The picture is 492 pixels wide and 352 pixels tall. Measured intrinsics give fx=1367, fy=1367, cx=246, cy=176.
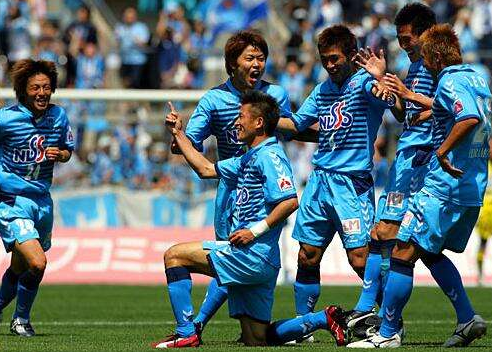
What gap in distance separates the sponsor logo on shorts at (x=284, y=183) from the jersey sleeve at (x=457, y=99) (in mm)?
1329

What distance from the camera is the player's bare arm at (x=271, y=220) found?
10.1 meters

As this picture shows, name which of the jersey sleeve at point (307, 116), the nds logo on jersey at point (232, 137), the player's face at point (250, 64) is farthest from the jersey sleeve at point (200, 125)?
the jersey sleeve at point (307, 116)

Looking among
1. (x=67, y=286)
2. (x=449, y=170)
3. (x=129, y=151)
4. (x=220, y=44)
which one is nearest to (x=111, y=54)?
(x=220, y=44)

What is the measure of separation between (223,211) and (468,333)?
2.37m

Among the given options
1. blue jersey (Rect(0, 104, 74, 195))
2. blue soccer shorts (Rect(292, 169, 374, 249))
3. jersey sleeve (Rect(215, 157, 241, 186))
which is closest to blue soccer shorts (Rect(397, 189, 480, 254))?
blue soccer shorts (Rect(292, 169, 374, 249))

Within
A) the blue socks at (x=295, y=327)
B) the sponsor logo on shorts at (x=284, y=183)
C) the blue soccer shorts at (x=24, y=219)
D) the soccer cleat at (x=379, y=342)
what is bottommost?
the soccer cleat at (x=379, y=342)

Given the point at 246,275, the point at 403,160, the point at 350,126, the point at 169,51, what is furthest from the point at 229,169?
the point at 169,51

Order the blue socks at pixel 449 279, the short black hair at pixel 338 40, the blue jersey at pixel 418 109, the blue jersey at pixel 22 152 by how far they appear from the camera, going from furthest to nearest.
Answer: the blue jersey at pixel 22 152
the short black hair at pixel 338 40
the blue jersey at pixel 418 109
the blue socks at pixel 449 279

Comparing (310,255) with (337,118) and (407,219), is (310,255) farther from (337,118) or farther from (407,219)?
(407,219)

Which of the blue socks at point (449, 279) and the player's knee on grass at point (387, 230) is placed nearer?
the blue socks at point (449, 279)

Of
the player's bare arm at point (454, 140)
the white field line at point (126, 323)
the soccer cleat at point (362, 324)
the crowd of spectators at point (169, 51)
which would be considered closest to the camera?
the player's bare arm at point (454, 140)

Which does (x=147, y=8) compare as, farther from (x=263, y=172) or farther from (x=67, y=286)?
(x=263, y=172)

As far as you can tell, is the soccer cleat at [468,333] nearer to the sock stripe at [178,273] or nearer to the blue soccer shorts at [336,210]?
the blue soccer shorts at [336,210]

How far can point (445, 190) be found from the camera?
10.5 metres
